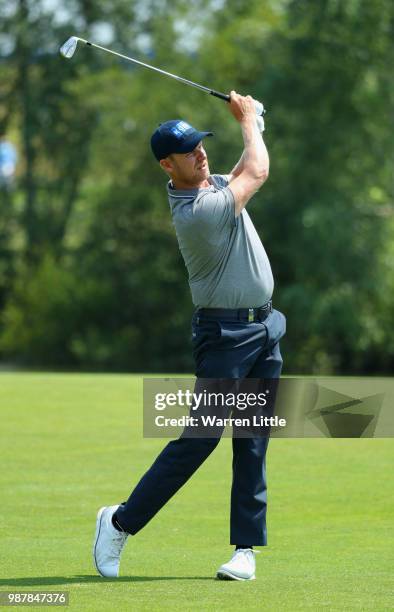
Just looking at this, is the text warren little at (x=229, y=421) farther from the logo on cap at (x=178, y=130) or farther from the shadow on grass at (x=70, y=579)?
the logo on cap at (x=178, y=130)

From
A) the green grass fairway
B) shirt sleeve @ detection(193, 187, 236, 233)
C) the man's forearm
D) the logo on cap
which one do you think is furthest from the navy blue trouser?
the logo on cap

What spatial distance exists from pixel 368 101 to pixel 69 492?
31365 mm

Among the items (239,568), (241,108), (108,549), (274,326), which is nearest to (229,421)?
(274,326)

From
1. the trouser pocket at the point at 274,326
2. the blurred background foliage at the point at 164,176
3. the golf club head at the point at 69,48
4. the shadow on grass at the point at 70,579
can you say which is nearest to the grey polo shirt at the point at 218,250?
the trouser pocket at the point at 274,326

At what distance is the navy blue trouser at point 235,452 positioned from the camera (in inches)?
226

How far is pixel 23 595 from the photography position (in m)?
5.07

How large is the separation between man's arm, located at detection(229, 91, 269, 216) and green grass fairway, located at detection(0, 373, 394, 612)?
163 centimetres

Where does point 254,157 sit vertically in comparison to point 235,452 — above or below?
above

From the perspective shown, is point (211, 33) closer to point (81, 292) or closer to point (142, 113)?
point (142, 113)

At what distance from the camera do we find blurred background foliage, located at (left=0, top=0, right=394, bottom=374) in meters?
38.0

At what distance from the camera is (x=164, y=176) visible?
41.5 meters

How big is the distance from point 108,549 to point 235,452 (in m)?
0.72

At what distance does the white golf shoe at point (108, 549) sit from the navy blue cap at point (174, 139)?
5.52ft

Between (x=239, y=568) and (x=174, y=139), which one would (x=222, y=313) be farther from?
(x=239, y=568)
